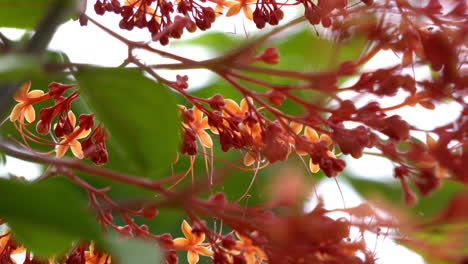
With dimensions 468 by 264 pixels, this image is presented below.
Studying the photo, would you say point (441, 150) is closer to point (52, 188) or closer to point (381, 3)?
point (381, 3)

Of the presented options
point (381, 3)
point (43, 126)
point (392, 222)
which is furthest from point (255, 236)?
point (43, 126)

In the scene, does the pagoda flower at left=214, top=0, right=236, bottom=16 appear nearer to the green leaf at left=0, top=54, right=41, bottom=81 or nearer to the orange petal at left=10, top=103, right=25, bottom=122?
the orange petal at left=10, top=103, right=25, bottom=122

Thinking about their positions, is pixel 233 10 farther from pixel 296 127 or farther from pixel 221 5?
pixel 296 127

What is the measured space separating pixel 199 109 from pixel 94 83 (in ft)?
1.01

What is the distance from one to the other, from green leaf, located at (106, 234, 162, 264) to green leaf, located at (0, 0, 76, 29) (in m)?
0.24

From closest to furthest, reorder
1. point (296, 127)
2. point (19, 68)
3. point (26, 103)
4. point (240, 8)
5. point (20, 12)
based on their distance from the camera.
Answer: point (19, 68)
point (20, 12)
point (296, 127)
point (26, 103)
point (240, 8)

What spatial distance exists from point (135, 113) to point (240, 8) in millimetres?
480

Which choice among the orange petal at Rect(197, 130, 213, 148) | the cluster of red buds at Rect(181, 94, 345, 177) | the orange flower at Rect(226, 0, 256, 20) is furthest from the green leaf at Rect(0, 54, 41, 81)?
the orange flower at Rect(226, 0, 256, 20)

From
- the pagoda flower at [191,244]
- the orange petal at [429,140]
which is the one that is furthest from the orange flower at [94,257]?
the orange petal at [429,140]

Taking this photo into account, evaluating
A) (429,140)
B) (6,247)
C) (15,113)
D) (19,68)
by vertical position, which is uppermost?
(19,68)

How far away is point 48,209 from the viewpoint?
37 centimetres

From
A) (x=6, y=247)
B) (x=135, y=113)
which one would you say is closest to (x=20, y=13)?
(x=135, y=113)

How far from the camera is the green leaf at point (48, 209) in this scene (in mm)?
361

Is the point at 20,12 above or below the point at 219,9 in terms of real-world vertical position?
above
